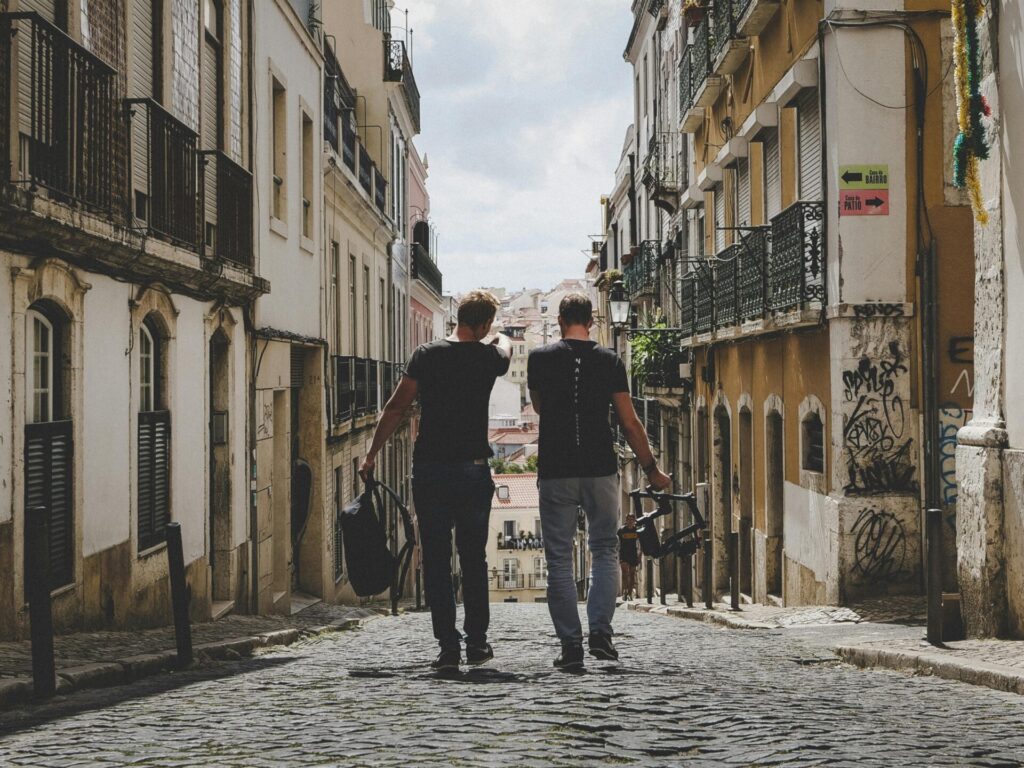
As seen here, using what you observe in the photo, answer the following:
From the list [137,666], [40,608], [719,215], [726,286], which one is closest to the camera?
[40,608]

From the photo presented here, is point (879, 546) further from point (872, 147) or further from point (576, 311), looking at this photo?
point (576, 311)

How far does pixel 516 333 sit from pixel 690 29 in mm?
109163

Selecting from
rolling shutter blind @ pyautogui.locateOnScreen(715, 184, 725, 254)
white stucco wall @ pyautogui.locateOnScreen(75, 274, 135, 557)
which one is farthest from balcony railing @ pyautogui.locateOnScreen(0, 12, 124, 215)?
rolling shutter blind @ pyautogui.locateOnScreen(715, 184, 725, 254)

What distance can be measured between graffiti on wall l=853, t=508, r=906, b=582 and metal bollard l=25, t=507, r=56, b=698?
850 cm

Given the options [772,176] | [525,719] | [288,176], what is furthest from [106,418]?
[772,176]

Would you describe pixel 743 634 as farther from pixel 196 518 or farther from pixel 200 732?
pixel 200 732

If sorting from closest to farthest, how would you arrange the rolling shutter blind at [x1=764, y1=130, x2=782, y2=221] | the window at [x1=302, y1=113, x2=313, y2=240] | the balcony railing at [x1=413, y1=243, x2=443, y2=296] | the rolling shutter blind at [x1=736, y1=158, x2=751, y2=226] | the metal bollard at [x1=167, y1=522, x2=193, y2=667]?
the metal bollard at [x1=167, y1=522, x2=193, y2=667] → the rolling shutter blind at [x1=764, y1=130, x2=782, y2=221] → the window at [x1=302, y1=113, x2=313, y2=240] → the rolling shutter blind at [x1=736, y1=158, x2=751, y2=226] → the balcony railing at [x1=413, y1=243, x2=443, y2=296]

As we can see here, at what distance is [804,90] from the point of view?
557 inches

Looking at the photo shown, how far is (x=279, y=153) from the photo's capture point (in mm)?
15820

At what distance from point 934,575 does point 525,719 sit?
425 cm

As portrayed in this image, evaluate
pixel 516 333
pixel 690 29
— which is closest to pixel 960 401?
pixel 690 29

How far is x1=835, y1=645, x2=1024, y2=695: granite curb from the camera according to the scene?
21.3 feet

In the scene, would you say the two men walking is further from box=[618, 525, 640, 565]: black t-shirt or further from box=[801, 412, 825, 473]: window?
box=[801, 412, 825, 473]: window

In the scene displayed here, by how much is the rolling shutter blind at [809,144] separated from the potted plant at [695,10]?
17.5ft
